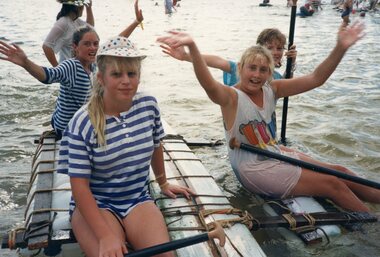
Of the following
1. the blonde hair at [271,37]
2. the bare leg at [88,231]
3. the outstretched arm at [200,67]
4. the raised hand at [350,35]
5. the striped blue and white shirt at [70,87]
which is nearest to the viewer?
the bare leg at [88,231]

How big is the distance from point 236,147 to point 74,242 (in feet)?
6.01

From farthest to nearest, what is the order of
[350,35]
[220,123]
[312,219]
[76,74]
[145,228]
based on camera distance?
[220,123], [76,74], [350,35], [312,219], [145,228]

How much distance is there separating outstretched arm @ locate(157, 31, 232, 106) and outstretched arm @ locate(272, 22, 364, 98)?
2.38 ft

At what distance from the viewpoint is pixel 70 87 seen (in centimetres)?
443

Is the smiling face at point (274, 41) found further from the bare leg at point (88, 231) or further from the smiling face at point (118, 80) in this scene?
the bare leg at point (88, 231)

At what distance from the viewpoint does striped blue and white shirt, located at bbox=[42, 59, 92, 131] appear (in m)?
4.25

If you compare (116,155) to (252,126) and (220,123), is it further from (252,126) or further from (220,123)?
(220,123)

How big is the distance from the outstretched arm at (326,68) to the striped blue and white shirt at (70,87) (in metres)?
2.06

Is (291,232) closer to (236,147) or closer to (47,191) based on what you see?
(236,147)

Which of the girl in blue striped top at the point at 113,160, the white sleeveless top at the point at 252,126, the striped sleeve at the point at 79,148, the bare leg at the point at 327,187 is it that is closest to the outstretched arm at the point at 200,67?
the white sleeveless top at the point at 252,126

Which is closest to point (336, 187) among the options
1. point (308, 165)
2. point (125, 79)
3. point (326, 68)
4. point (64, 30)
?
point (308, 165)

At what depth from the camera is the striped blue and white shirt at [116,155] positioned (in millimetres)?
2670

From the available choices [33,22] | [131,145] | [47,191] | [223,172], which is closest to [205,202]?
[131,145]

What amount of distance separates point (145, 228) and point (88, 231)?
38cm
